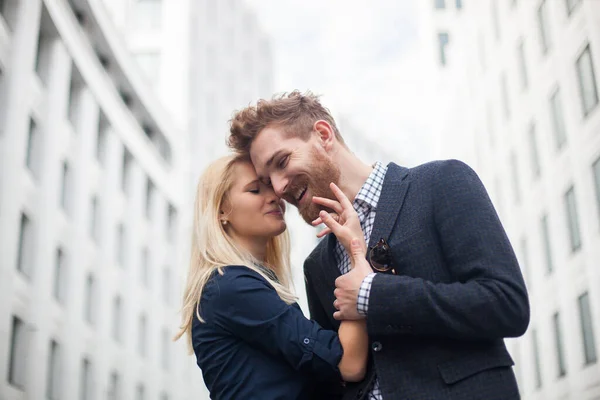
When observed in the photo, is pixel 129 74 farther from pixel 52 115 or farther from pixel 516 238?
pixel 516 238

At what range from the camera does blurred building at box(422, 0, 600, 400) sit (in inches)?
926

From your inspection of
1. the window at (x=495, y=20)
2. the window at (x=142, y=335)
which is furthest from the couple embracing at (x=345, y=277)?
the window at (x=142, y=335)

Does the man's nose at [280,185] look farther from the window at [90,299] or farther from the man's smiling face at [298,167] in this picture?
the window at [90,299]

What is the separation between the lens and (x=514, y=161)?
33.7 metres

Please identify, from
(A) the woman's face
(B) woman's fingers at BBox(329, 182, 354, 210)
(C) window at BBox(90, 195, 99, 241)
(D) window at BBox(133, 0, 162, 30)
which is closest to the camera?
(B) woman's fingers at BBox(329, 182, 354, 210)

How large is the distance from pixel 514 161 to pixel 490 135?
4580 millimetres

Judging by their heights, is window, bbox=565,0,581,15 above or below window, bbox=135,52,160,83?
below

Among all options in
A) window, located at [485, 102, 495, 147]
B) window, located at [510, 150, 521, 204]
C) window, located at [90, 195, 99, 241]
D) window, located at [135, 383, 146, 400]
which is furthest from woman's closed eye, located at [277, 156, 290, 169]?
window, located at [135, 383, 146, 400]

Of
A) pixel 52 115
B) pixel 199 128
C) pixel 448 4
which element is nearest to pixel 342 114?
pixel 448 4

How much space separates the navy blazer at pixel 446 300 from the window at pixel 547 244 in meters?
25.6

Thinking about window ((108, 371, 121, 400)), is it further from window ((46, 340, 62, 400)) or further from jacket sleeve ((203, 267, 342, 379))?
jacket sleeve ((203, 267, 342, 379))

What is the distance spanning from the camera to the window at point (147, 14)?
54.0m

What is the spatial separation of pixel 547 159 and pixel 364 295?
2587cm

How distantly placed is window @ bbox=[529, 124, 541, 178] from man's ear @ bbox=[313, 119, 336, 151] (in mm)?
26266
